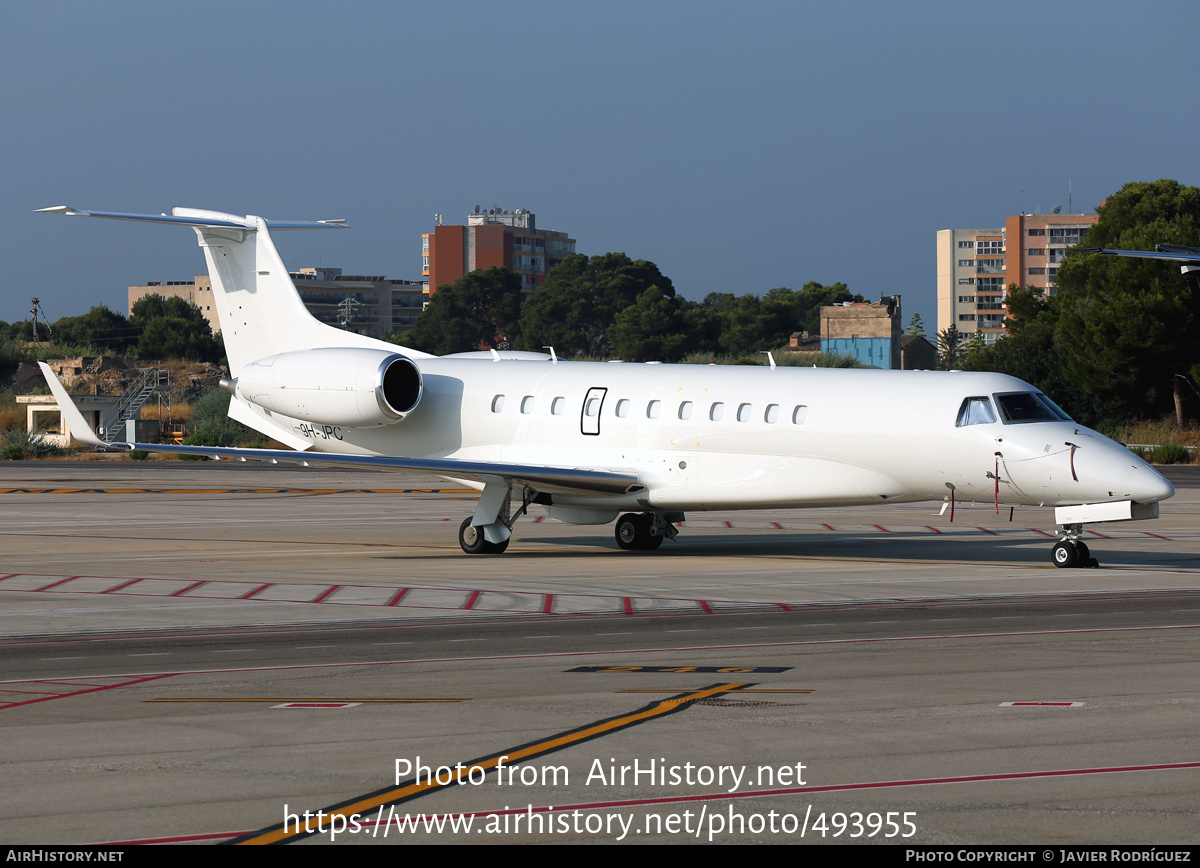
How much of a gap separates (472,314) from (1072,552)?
135296mm

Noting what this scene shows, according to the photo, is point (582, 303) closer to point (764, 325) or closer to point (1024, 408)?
point (764, 325)

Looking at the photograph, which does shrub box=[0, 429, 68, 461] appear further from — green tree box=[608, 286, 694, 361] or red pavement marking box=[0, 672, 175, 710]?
green tree box=[608, 286, 694, 361]

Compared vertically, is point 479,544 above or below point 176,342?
below

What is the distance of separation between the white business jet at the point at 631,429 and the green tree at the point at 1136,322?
43.6 metres

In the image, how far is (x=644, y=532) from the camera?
26.1 metres

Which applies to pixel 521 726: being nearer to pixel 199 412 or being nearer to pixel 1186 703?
pixel 1186 703

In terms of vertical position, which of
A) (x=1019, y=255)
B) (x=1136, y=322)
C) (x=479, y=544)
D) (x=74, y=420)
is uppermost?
(x=1019, y=255)

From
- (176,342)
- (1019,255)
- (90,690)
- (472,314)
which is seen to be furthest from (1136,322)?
(1019,255)

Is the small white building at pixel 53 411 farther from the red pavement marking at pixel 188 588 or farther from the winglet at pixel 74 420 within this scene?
the red pavement marking at pixel 188 588

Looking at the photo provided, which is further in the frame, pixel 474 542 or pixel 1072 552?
pixel 474 542

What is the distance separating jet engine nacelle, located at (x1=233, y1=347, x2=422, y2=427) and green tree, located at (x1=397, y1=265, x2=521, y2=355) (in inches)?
4882

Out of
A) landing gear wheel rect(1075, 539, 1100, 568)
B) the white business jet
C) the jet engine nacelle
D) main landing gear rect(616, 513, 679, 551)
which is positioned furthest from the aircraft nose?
the jet engine nacelle

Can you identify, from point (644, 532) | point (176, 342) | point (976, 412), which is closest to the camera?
point (976, 412)

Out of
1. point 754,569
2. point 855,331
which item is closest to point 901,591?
point 754,569
